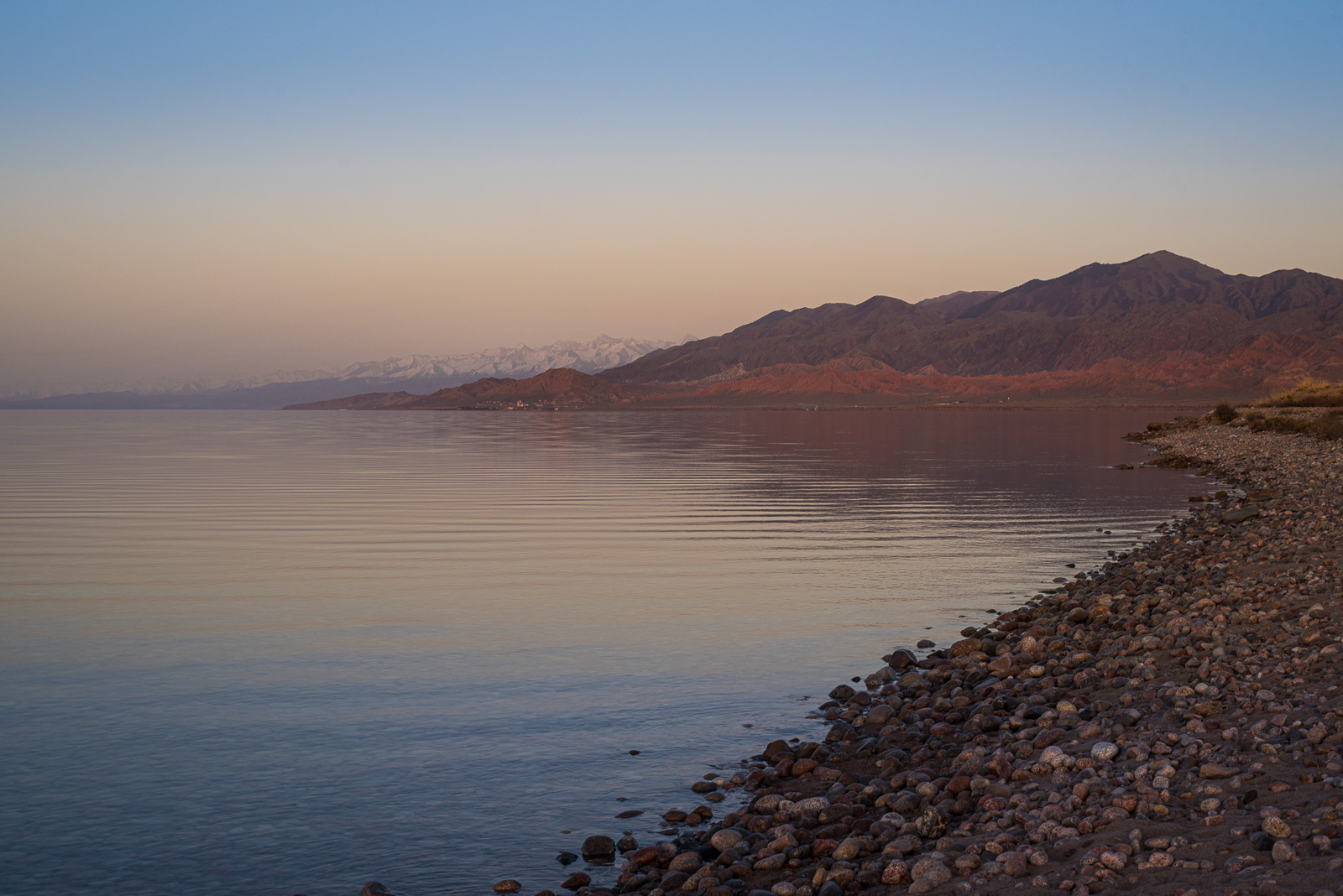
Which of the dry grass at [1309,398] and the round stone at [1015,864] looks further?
the dry grass at [1309,398]

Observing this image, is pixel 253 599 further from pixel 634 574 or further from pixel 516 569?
pixel 634 574

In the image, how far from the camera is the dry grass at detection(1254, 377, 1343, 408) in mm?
82394

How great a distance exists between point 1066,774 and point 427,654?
27.8ft

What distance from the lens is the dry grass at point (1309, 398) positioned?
8239 cm

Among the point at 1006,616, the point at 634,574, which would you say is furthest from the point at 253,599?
the point at 1006,616

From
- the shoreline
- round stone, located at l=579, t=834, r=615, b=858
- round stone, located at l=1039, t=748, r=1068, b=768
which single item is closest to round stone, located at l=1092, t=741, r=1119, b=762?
→ the shoreline

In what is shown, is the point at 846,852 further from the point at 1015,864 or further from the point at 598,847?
the point at 598,847

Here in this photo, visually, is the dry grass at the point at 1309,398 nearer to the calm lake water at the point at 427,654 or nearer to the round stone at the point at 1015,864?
the calm lake water at the point at 427,654

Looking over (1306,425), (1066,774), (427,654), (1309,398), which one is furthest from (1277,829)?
(1309,398)

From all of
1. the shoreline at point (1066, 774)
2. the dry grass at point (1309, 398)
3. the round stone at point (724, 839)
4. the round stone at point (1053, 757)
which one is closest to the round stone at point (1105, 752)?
Answer: the shoreline at point (1066, 774)

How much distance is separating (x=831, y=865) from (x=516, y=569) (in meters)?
14.0

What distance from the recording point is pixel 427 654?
44.9 ft

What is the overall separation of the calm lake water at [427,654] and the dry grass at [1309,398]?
191 ft

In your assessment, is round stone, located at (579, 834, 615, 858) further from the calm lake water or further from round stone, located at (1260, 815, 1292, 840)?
round stone, located at (1260, 815, 1292, 840)
